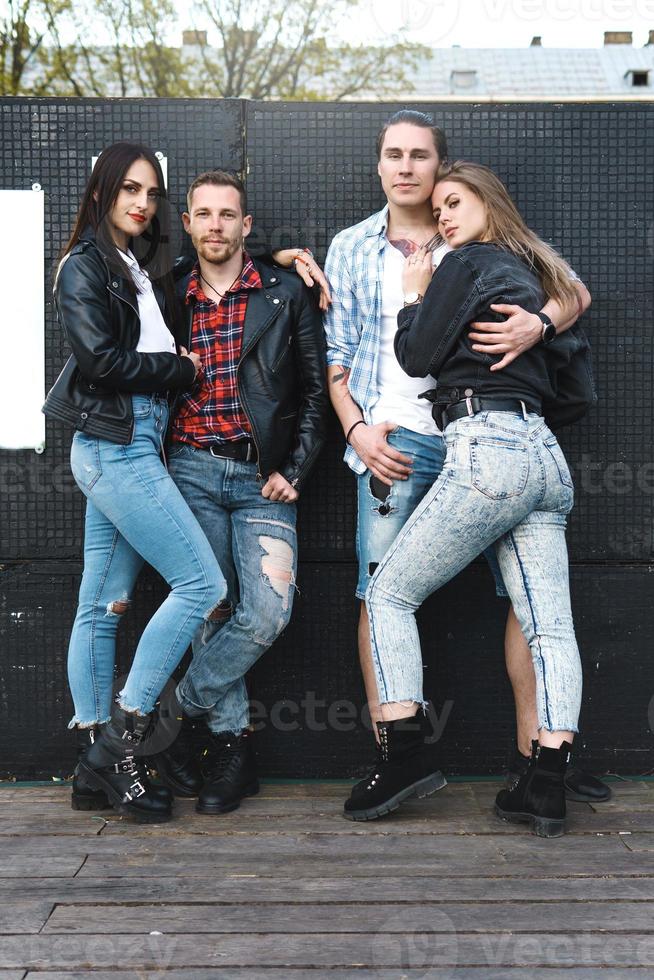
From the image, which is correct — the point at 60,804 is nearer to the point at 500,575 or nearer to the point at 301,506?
the point at 301,506

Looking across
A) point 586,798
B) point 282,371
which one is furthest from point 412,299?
point 586,798

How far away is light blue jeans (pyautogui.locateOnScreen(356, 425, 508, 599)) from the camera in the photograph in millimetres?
3180

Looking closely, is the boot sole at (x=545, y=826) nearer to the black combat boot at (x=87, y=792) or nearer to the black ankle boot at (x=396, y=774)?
the black ankle boot at (x=396, y=774)

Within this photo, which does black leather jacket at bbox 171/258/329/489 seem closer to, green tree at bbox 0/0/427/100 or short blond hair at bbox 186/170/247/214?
short blond hair at bbox 186/170/247/214

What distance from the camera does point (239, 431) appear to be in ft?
10.7

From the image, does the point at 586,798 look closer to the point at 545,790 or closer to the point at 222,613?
Result: the point at 545,790

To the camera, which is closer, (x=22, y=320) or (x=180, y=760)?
(x=180, y=760)

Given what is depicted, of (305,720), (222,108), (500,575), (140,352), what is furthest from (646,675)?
(222,108)

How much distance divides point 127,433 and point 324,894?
4.65ft

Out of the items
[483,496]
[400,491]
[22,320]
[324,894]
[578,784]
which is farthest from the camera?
[22,320]

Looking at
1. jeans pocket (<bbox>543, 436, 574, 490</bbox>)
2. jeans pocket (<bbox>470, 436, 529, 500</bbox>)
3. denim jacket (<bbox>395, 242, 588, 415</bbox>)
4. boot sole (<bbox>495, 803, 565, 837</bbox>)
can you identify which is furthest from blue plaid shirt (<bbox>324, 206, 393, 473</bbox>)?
boot sole (<bbox>495, 803, 565, 837</bbox>)

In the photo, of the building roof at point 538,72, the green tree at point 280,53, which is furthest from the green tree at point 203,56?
the building roof at point 538,72

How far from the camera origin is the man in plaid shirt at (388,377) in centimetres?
318

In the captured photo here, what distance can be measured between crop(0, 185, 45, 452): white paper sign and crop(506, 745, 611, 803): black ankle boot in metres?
1.97
